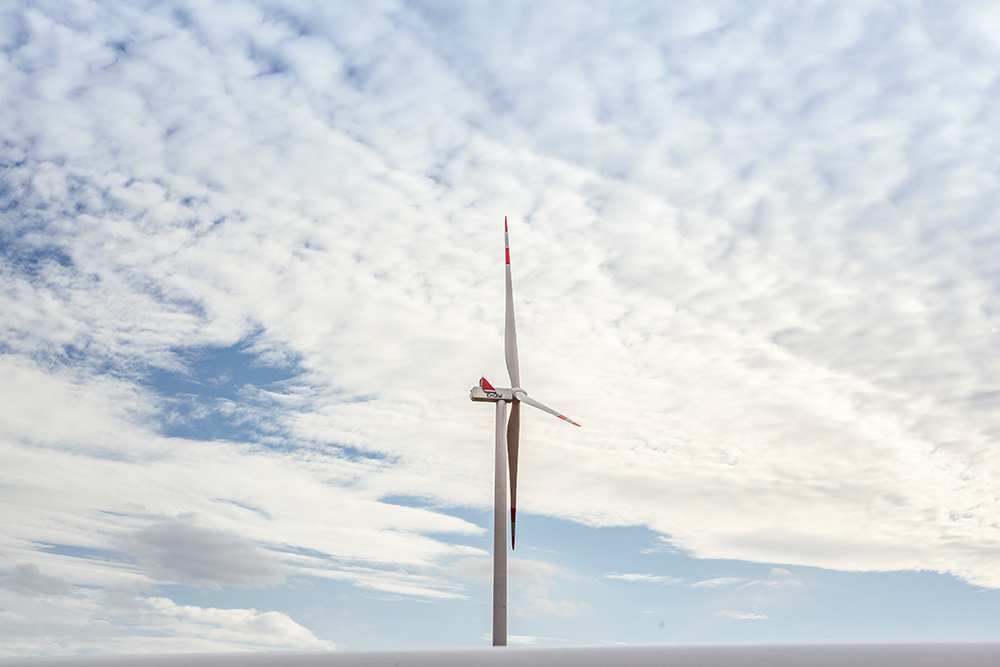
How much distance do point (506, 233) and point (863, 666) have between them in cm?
7907

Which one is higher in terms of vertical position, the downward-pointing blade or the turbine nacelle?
the turbine nacelle

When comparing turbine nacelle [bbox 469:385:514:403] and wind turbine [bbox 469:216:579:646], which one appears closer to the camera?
wind turbine [bbox 469:216:579:646]

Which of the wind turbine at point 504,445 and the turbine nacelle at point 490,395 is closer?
the wind turbine at point 504,445

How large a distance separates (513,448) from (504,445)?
13.6 ft

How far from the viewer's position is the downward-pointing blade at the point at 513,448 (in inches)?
3890

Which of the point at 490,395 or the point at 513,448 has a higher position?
the point at 490,395

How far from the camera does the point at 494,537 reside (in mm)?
88500

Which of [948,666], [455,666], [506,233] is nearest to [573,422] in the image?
[506,233]

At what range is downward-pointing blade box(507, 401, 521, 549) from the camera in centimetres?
9881

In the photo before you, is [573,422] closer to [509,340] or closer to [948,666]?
[509,340]

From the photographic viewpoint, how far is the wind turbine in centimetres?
8675

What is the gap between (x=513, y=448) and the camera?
9925 cm

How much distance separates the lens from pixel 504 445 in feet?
313

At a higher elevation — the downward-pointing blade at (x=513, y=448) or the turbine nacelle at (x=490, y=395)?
the turbine nacelle at (x=490, y=395)
